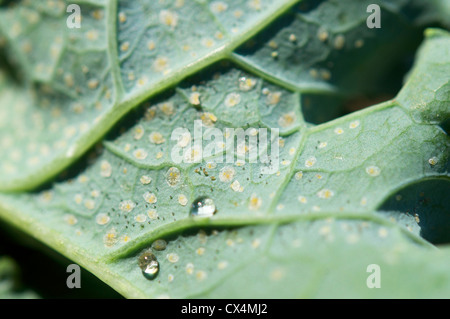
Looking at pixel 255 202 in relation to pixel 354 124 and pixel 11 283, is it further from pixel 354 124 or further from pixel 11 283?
pixel 11 283

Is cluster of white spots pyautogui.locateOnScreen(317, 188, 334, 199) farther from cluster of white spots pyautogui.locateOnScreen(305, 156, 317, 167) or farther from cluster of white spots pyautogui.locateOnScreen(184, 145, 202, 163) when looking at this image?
cluster of white spots pyautogui.locateOnScreen(184, 145, 202, 163)

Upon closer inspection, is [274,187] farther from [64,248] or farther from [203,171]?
[64,248]

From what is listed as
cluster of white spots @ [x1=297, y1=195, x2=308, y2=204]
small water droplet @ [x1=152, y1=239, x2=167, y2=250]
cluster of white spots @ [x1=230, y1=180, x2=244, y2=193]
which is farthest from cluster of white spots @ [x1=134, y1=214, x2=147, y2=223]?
cluster of white spots @ [x1=297, y1=195, x2=308, y2=204]

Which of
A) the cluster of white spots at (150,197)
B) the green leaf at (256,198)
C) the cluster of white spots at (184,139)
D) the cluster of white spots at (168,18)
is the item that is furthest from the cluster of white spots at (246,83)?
the cluster of white spots at (150,197)

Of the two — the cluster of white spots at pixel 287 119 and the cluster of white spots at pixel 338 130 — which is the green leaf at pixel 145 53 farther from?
the cluster of white spots at pixel 338 130

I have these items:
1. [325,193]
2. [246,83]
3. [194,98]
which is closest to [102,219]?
[194,98]

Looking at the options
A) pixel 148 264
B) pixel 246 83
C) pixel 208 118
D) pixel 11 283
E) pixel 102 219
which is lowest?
pixel 11 283
